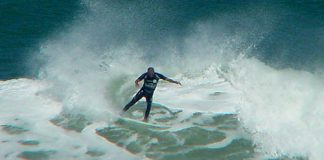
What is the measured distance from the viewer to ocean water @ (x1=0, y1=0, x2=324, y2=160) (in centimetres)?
2825

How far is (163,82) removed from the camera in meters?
Result: 34.3

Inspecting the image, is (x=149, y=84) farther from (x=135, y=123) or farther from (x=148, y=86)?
(x=135, y=123)

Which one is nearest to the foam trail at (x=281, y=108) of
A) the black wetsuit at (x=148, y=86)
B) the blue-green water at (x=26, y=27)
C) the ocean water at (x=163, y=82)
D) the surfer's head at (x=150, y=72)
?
the ocean water at (x=163, y=82)

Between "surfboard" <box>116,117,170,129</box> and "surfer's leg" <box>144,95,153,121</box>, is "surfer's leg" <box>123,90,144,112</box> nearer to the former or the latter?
"surfer's leg" <box>144,95,153,121</box>

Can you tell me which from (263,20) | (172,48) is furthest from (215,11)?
(172,48)

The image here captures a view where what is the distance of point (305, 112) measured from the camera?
29.3 meters

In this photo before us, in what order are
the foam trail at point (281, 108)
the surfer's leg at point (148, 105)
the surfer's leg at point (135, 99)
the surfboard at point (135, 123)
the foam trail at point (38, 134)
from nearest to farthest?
the foam trail at point (38, 134)
the foam trail at point (281, 108)
the surfboard at point (135, 123)
the surfer's leg at point (148, 105)
the surfer's leg at point (135, 99)

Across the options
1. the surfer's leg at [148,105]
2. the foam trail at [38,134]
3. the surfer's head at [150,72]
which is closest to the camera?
the foam trail at [38,134]

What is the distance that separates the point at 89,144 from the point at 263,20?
20.2 meters

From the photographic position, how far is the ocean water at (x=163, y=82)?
92.7ft

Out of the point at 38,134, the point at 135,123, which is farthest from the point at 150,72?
the point at 38,134

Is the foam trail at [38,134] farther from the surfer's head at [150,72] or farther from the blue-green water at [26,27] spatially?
the blue-green water at [26,27]

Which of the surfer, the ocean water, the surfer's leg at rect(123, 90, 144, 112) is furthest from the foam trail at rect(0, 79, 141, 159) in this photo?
the surfer

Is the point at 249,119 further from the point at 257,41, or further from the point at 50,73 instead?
the point at 257,41
